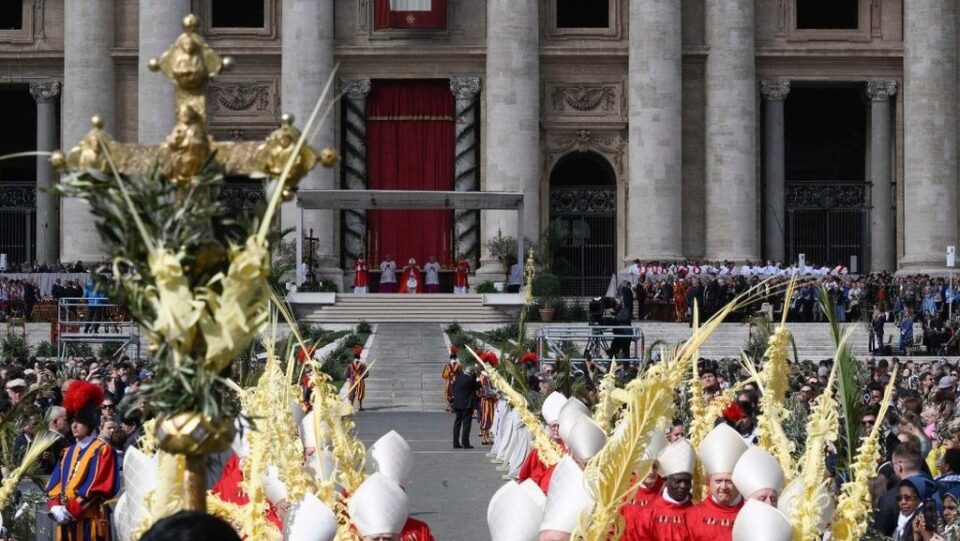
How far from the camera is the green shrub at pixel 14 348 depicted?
30.8 metres

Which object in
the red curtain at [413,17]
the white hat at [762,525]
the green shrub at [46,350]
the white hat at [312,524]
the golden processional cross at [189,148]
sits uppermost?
the red curtain at [413,17]

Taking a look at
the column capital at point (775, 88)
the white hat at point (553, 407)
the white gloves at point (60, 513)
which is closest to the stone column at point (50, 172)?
the column capital at point (775, 88)

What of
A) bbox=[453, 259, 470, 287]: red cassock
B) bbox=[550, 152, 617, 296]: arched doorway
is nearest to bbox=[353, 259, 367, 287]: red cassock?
bbox=[453, 259, 470, 287]: red cassock

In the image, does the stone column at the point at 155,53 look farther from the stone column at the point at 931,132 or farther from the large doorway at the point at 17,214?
the stone column at the point at 931,132

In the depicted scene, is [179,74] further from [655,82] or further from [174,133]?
[655,82]

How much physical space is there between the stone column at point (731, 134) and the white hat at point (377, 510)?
4131cm

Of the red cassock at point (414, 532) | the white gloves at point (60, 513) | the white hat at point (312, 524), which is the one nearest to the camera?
the white hat at point (312, 524)

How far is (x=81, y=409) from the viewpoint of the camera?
1118 centimetres

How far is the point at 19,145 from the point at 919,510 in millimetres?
50157

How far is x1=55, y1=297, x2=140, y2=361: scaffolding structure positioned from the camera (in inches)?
1275

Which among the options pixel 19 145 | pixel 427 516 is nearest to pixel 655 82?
pixel 19 145

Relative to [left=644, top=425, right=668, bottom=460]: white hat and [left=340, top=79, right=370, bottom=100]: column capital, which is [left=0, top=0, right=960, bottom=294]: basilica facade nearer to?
[left=340, top=79, right=370, bottom=100]: column capital

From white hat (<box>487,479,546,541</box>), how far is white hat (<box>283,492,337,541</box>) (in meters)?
0.74

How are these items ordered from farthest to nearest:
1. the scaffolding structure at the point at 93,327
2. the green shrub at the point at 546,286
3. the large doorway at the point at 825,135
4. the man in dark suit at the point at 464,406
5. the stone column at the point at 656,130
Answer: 1. the large doorway at the point at 825,135
2. the stone column at the point at 656,130
3. the green shrub at the point at 546,286
4. the scaffolding structure at the point at 93,327
5. the man in dark suit at the point at 464,406
